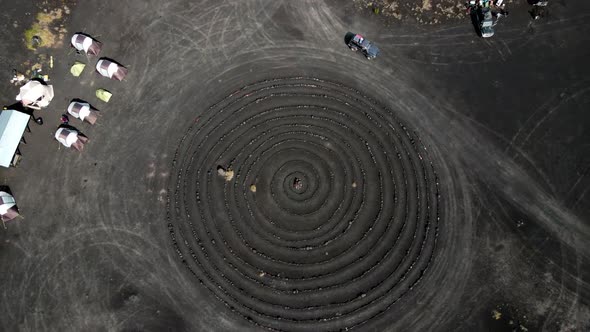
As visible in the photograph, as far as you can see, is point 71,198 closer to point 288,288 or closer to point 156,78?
point 156,78

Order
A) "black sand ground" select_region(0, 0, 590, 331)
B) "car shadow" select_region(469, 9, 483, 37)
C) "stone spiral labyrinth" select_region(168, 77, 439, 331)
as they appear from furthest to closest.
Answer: "car shadow" select_region(469, 9, 483, 37) → "stone spiral labyrinth" select_region(168, 77, 439, 331) → "black sand ground" select_region(0, 0, 590, 331)

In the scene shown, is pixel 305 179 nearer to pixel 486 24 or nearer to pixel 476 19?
pixel 486 24

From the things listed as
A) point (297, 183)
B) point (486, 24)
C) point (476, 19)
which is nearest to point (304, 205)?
point (297, 183)

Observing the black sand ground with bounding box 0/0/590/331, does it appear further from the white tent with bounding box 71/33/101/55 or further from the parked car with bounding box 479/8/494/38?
the white tent with bounding box 71/33/101/55

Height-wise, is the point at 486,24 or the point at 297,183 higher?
the point at 486,24

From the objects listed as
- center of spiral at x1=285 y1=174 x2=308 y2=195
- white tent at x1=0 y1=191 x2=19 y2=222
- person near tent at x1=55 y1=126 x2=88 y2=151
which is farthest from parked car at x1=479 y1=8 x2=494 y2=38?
white tent at x1=0 y1=191 x2=19 y2=222

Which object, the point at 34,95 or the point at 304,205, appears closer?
the point at 304,205
